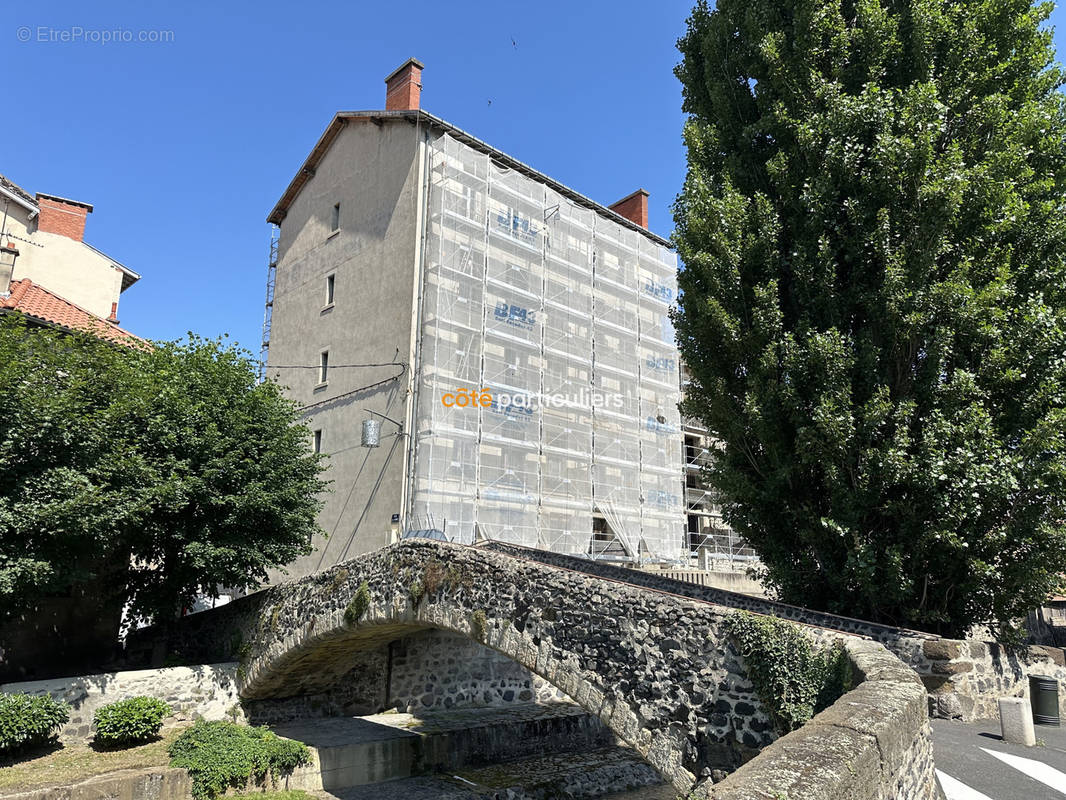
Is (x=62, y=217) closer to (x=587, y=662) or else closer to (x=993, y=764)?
(x=587, y=662)

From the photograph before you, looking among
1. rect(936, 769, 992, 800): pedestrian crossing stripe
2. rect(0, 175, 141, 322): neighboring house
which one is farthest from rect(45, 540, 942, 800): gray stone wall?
rect(0, 175, 141, 322): neighboring house

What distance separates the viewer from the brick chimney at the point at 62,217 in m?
21.7

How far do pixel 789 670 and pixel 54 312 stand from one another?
17.9 meters

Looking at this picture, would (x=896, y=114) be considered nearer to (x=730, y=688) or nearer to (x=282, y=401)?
(x=730, y=688)

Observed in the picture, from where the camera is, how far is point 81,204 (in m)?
22.7

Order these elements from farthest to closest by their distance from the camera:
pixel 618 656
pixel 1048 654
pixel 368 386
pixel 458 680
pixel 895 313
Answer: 1. pixel 368 386
2. pixel 458 680
3. pixel 1048 654
4. pixel 895 313
5. pixel 618 656

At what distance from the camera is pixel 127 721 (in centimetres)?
1152

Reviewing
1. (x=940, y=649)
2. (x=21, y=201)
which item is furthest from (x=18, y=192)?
(x=940, y=649)

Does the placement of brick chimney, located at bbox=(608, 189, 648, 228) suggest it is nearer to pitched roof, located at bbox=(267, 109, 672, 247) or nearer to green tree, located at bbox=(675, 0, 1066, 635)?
pitched roof, located at bbox=(267, 109, 672, 247)

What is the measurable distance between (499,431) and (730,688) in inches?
557

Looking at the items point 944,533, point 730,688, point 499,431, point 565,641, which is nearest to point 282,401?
point 499,431

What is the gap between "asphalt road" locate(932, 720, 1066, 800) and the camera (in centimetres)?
604

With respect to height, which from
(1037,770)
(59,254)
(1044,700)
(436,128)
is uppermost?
(436,128)

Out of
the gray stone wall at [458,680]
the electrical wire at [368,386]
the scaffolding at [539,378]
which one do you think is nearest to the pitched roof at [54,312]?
the electrical wire at [368,386]
